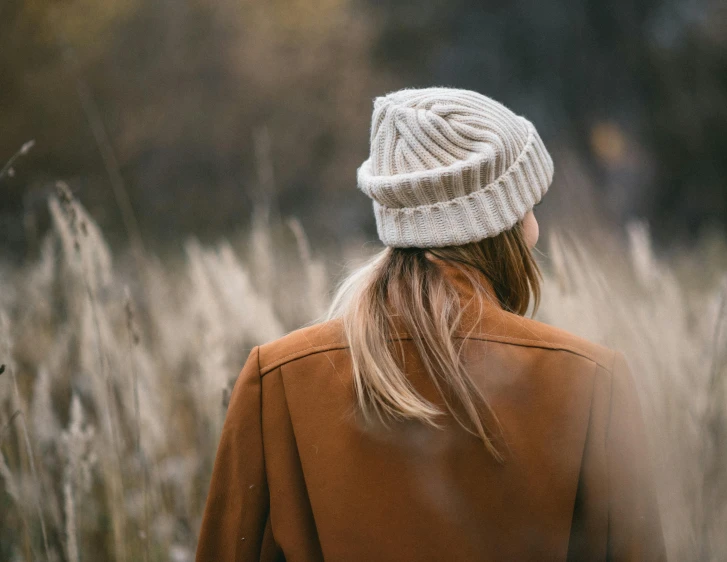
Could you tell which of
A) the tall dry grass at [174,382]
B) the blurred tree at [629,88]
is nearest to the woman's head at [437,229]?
the tall dry grass at [174,382]

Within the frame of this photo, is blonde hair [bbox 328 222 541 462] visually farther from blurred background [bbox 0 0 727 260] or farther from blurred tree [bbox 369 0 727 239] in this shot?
blurred tree [bbox 369 0 727 239]

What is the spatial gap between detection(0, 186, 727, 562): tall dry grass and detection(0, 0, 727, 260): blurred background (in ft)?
5.10

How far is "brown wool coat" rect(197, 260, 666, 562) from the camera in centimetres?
109

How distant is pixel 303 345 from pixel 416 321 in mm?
211

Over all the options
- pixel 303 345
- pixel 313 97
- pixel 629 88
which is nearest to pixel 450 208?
pixel 303 345

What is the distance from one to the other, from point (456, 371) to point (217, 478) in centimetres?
49

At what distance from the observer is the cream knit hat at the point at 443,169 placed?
47.4 inches

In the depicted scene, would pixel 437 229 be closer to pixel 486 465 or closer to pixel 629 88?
pixel 486 465

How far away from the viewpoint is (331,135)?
6.59m

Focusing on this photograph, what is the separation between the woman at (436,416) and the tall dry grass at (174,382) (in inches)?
23.9

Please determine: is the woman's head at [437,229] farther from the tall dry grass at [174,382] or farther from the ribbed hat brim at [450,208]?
the tall dry grass at [174,382]

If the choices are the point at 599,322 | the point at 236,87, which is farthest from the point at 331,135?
the point at 599,322

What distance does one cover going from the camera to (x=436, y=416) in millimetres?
1088

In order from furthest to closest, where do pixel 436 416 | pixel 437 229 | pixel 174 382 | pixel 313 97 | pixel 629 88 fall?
pixel 313 97
pixel 629 88
pixel 174 382
pixel 437 229
pixel 436 416
